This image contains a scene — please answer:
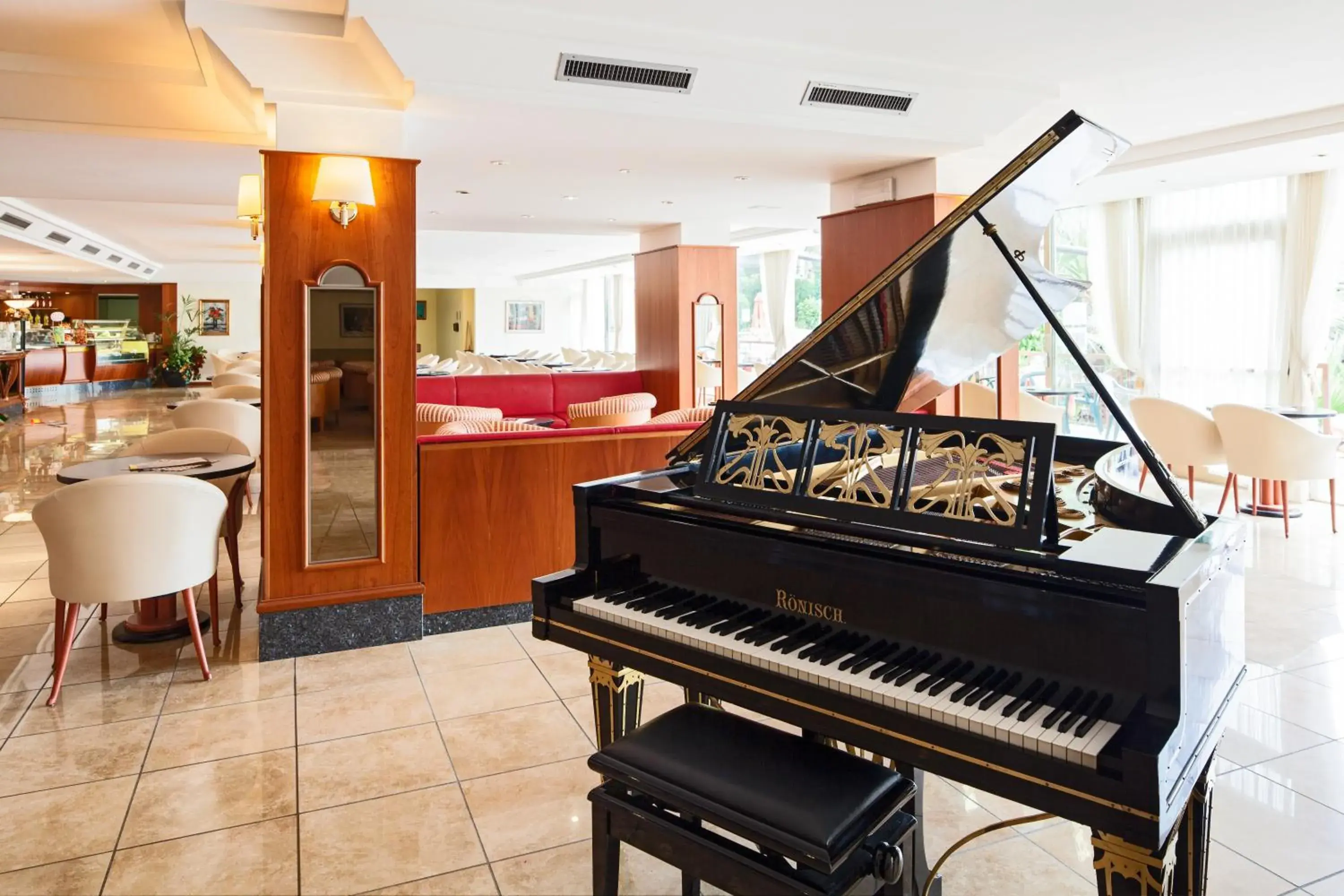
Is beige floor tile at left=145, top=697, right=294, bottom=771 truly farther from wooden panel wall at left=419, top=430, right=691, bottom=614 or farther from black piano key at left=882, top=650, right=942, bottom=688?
black piano key at left=882, top=650, right=942, bottom=688

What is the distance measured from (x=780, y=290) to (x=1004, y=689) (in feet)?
40.7

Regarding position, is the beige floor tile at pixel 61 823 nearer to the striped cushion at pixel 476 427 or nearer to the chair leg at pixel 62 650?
the chair leg at pixel 62 650

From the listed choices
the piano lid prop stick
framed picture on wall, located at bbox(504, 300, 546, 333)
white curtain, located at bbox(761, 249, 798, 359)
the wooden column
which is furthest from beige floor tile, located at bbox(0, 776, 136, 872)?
framed picture on wall, located at bbox(504, 300, 546, 333)

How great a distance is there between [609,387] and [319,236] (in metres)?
5.79

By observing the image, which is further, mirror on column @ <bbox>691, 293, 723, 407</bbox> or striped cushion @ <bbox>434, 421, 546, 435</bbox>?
mirror on column @ <bbox>691, 293, 723, 407</bbox>

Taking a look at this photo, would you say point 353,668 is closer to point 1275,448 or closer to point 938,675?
point 938,675

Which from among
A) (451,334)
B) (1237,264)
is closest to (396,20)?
(1237,264)

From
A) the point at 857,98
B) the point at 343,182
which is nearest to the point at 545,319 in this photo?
the point at 857,98

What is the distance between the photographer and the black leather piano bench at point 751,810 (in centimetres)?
163

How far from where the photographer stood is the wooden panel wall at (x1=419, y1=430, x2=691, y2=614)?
438cm

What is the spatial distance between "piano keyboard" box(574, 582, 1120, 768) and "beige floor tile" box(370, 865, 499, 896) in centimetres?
79

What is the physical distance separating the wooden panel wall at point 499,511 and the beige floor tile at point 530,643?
14 centimetres

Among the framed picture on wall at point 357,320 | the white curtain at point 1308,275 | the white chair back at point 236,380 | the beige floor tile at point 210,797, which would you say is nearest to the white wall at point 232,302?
the white chair back at point 236,380

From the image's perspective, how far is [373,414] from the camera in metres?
4.24
